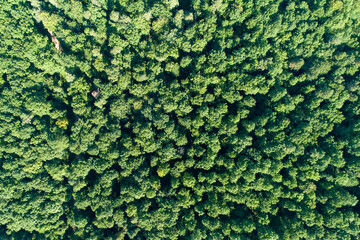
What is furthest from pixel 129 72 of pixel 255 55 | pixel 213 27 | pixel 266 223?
pixel 266 223

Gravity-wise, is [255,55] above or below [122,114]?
above

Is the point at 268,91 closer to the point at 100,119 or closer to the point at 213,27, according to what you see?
the point at 213,27

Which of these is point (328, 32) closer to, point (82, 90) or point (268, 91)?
point (268, 91)

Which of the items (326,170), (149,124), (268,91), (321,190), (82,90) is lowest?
(321,190)

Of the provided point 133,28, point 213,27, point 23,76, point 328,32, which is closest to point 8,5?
point 23,76

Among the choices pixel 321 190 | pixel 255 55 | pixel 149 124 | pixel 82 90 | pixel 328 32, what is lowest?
pixel 321 190

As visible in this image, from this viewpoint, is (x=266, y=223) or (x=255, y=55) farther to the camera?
(x=255, y=55)
